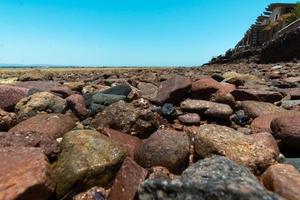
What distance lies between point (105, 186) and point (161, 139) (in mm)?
859

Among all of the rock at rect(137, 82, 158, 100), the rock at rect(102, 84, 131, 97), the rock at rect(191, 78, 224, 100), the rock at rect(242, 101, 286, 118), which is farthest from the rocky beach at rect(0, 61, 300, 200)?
the rock at rect(137, 82, 158, 100)

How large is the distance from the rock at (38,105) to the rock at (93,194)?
2792mm

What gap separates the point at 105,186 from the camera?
400 cm

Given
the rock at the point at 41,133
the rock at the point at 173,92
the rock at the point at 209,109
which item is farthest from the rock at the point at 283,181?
the rock at the point at 173,92

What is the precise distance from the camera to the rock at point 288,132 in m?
4.65

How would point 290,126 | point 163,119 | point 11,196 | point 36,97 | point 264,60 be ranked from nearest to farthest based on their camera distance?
point 11,196 < point 290,126 < point 163,119 < point 36,97 < point 264,60

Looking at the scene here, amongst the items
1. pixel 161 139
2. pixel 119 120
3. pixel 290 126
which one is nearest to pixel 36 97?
pixel 119 120

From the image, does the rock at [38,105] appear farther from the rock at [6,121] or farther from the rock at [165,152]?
the rock at [165,152]

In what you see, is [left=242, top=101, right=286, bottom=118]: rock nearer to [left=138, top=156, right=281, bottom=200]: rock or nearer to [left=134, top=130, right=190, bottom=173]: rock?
[left=134, top=130, right=190, bottom=173]: rock

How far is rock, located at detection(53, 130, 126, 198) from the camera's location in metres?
3.84

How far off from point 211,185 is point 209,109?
3.50 metres

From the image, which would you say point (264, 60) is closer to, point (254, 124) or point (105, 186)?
point (254, 124)

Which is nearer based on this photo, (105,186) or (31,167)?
(31,167)

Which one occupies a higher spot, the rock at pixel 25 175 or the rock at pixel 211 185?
the rock at pixel 211 185
